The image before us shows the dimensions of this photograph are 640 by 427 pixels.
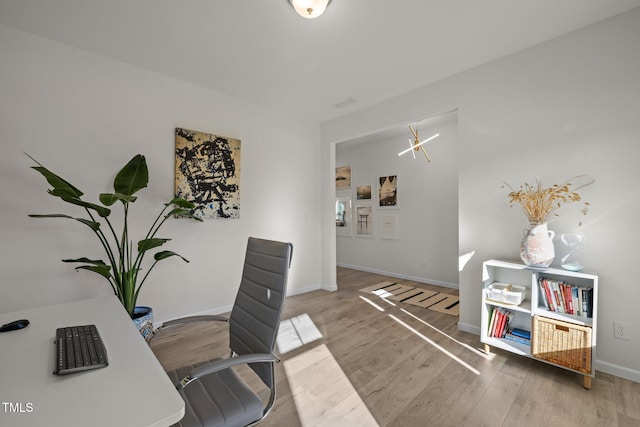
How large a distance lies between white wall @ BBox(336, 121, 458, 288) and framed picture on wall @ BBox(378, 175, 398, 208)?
83 mm

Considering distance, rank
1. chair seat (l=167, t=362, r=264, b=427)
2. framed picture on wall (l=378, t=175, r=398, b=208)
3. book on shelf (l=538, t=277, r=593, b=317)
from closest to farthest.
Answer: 1. chair seat (l=167, t=362, r=264, b=427)
2. book on shelf (l=538, t=277, r=593, b=317)
3. framed picture on wall (l=378, t=175, r=398, b=208)

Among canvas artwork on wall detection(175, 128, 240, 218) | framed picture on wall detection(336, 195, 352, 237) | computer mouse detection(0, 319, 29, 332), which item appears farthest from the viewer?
framed picture on wall detection(336, 195, 352, 237)

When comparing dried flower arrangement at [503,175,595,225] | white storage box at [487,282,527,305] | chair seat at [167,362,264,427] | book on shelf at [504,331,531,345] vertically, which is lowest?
book on shelf at [504,331,531,345]

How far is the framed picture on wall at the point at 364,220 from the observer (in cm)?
580

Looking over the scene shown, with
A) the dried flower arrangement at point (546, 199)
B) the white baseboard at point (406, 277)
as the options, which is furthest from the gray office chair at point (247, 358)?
the white baseboard at point (406, 277)

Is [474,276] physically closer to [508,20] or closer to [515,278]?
[515,278]

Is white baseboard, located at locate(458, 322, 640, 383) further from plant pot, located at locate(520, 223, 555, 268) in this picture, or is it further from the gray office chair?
the gray office chair

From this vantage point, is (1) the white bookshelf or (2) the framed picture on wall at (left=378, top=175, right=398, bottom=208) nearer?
(1) the white bookshelf

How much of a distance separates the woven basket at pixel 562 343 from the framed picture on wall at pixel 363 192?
3.90 meters

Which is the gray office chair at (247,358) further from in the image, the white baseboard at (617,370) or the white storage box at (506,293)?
the white baseboard at (617,370)

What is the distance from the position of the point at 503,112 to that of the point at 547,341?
2015 millimetres

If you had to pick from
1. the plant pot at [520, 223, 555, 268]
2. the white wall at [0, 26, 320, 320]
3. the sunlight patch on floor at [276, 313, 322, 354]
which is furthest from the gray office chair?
the plant pot at [520, 223, 555, 268]

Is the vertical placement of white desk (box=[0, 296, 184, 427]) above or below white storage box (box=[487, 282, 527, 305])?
above

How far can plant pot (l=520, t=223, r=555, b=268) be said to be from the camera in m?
2.21
